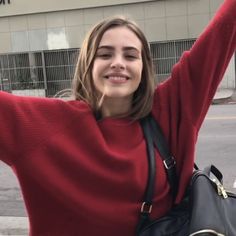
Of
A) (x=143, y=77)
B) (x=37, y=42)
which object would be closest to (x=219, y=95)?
(x=37, y=42)

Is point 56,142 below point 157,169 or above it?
above

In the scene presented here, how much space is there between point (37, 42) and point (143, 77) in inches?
799

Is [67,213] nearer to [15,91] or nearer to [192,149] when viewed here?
[192,149]

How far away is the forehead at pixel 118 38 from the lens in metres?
1.70

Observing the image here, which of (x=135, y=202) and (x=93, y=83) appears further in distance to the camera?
(x=93, y=83)

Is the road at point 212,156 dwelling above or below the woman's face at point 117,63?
below

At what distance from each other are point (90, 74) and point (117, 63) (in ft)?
0.40

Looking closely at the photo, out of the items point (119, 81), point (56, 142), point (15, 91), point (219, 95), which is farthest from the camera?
point (15, 91)

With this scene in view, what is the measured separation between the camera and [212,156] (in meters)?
8.08

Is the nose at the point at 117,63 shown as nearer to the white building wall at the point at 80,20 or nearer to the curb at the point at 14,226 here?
the curb at the point at 14,226

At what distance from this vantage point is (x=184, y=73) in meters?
1.78

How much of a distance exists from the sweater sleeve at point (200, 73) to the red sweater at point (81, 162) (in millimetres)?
22

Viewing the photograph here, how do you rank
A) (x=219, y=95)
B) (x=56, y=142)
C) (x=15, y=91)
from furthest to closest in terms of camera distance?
(x=15, y=91), (x=219, y=95), (x=56, y=142)

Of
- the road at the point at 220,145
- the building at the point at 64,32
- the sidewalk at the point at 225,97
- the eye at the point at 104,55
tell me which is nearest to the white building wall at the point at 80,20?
the building at the point at 64,32
